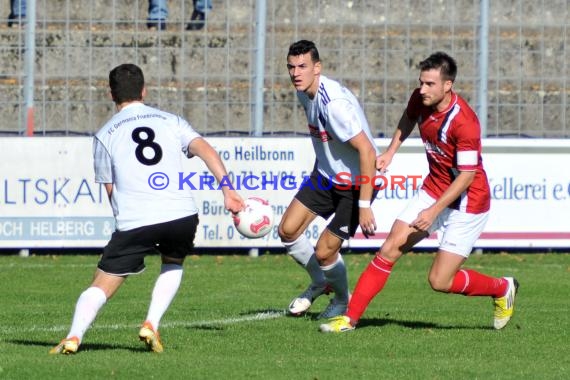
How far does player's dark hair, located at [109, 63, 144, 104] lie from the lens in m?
8.03

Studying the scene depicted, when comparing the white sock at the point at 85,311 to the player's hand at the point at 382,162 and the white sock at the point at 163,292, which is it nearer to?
the white sock at the point at 163,292

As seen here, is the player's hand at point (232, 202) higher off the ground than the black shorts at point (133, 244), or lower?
higher

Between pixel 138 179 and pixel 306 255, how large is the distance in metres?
2.59

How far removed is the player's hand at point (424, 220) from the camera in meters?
9.00

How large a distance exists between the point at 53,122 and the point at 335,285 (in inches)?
264

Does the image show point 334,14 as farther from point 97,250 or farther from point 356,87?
point 97,250

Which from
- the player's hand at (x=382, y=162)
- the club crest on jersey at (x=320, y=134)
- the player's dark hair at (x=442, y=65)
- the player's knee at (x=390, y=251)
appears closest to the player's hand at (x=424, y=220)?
the player's knee at (x=390, y=251)

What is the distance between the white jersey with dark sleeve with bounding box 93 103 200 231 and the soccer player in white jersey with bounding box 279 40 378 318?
1.68 m

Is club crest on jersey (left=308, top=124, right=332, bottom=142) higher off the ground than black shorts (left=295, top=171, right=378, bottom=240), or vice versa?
club crest on jersey (left=308, top=124, right=332, bottom=142)

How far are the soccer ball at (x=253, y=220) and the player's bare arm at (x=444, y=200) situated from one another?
3.34 ft

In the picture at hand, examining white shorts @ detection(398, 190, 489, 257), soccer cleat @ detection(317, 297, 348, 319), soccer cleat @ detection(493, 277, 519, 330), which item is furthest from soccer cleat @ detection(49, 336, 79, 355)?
soccer cleat @ detection(493, 277, 519, 330)

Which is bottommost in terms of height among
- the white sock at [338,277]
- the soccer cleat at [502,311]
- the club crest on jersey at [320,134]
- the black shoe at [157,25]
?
the soccer cleat at [502,311]

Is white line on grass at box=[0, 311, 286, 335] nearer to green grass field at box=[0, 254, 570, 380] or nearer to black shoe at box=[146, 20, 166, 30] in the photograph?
green grass field at box=[0, 254, 570, 380]

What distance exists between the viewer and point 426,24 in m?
16.6
